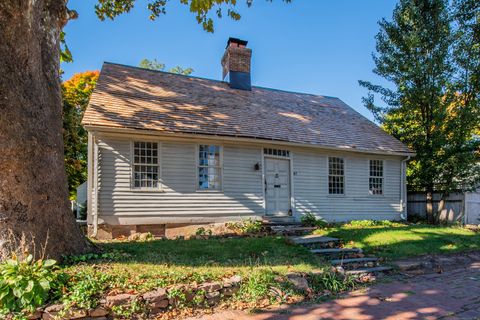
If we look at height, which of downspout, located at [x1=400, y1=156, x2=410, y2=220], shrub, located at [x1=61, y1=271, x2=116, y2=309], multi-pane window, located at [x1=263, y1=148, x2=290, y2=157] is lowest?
shrub, located at [x1=61, y1=271, x2=116, y2=309]

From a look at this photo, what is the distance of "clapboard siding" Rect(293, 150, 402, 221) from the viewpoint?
12.3 meters

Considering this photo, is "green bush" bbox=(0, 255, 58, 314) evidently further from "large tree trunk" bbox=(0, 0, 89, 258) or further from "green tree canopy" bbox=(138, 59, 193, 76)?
"green tree canopy" bbox=(138, 59, 193, 76)

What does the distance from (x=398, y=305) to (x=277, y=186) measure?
7119mm

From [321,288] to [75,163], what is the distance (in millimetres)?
16220

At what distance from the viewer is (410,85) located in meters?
14.3

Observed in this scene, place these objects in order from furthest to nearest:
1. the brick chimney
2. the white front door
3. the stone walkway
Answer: the brick chimney < the white front door < the stone walkway

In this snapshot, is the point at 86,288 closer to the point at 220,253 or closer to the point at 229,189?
the point at 220,253

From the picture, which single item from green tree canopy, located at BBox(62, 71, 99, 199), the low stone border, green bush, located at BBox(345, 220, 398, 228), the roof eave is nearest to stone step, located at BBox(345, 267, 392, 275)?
the low stone border

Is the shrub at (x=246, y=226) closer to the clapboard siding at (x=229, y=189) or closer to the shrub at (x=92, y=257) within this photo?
the clapboard siding at (x=229, y=189)

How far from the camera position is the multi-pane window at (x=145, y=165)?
1009 centimetres

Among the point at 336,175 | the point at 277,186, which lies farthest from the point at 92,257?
the point at 336,175

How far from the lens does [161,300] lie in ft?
15.3

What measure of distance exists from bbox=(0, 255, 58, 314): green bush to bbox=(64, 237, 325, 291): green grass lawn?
0.50 m

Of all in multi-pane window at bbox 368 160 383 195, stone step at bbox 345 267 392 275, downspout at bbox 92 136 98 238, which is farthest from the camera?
multi-pane window at bbox 368 160 383 195
